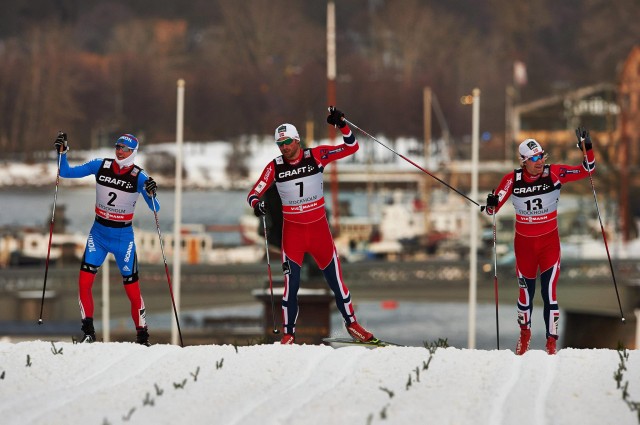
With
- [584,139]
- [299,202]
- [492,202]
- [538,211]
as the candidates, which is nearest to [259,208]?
[299,202]

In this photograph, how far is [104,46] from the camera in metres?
183

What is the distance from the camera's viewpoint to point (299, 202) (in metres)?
16.2

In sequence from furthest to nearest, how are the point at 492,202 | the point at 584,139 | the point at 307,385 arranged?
1. the point at 584,139
2. the point at 492,202
3. the point at 307,385

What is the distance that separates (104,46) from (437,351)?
17217cm

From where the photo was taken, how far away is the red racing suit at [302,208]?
52.6ft

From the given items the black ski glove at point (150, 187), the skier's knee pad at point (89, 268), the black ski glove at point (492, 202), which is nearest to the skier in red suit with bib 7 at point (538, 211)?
the black ski glove at point (492, 202)

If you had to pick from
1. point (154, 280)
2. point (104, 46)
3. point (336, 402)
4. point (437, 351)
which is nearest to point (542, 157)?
point (437, 351)

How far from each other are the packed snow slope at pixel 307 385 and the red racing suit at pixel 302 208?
1.70m

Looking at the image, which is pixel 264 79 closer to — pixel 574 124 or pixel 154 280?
pixel 574 124

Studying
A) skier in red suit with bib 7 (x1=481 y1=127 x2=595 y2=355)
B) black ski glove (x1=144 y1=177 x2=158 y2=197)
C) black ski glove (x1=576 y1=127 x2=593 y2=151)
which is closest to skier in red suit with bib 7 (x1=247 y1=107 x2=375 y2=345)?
black ski glove (x1=144 y1=177 x2=158 y2=197)

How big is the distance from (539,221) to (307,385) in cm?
440

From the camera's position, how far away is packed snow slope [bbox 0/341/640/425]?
38.5 feet

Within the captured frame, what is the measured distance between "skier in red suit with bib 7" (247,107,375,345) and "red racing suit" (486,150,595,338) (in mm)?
1693

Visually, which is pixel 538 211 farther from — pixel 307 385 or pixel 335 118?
pixel 307 385
